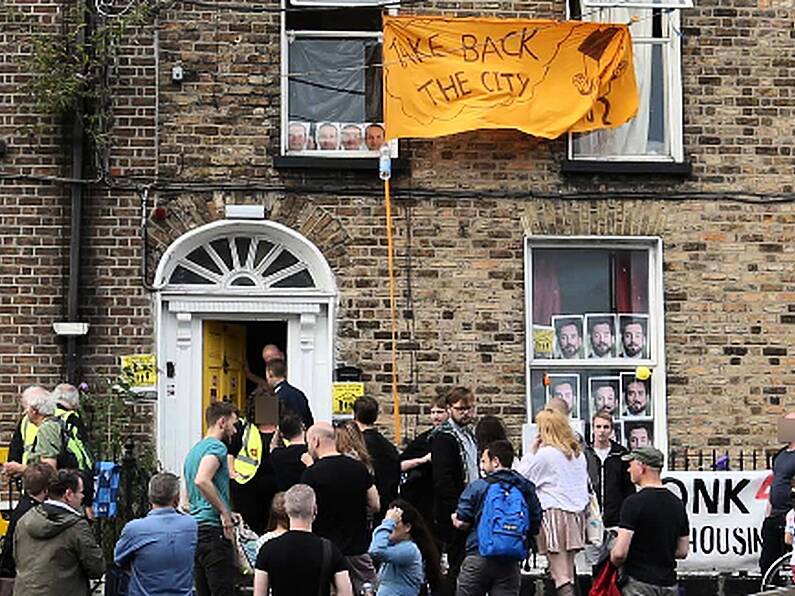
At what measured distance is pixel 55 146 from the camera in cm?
1636

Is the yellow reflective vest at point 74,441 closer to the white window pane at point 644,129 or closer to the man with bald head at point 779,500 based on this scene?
the man with bald head at point 779,500

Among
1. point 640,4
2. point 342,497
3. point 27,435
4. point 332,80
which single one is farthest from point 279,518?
point 640,4

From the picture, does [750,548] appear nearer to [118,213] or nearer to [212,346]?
[212,346]

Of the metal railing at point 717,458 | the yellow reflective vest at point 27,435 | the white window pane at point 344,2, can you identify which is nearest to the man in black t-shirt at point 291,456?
the yellow reflective vest at point 27,435

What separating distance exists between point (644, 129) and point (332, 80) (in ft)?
10.2

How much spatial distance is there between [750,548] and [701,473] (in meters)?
0.79

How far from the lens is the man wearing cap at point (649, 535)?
11.9 metres

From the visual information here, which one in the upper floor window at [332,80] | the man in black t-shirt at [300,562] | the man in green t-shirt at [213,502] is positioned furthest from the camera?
the upper floor window at [332,80]

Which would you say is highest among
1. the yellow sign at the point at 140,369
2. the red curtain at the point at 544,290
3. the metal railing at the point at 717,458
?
the red curtain at the point at 544,290

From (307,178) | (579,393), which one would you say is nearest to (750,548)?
(579,393)

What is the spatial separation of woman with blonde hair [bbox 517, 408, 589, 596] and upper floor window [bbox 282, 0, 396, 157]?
4.30 m

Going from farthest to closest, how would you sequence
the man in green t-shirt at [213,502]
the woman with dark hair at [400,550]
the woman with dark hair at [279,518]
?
the man in green t-shirt at [213,502], the woman with dark hair at [400,550], the woman with dark hair at [279,518]

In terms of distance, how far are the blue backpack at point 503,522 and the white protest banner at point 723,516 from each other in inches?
147

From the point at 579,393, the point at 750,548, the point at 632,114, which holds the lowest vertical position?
the point at 750,548
